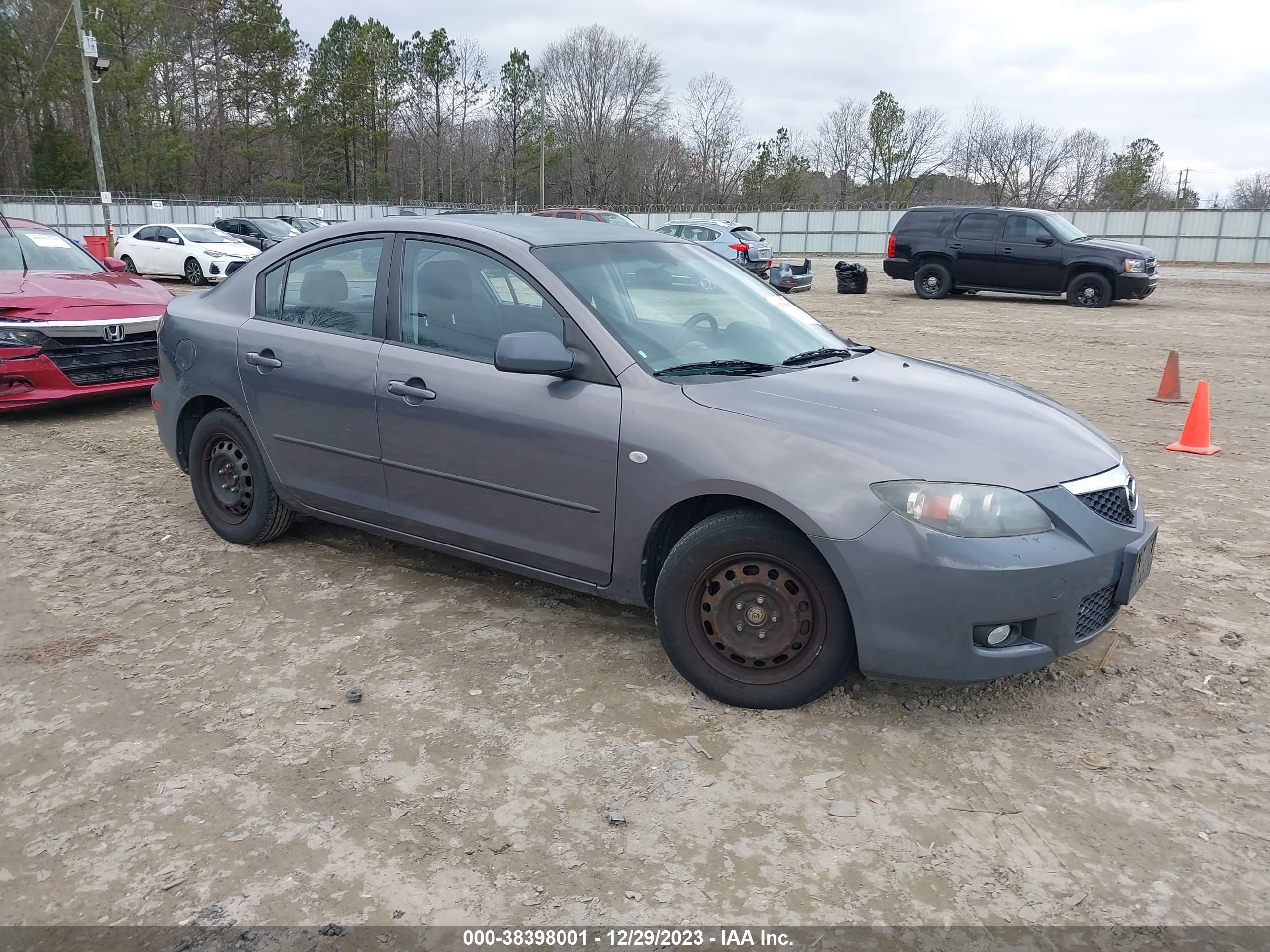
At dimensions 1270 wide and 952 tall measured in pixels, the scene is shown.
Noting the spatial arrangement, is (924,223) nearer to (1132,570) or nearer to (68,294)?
(68,294)

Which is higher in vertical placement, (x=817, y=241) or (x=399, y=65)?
(x=399, y=65)

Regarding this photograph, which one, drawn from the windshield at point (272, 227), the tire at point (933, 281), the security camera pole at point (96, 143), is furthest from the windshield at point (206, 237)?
the tire at point (933, 281)

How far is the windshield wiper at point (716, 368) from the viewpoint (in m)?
3.54

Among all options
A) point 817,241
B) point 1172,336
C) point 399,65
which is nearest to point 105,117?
point 399,65

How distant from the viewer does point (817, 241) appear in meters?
44.5

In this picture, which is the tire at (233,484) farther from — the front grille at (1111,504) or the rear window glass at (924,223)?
the rear window glass at (924,223)

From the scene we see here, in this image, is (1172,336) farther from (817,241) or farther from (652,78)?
(652,78)

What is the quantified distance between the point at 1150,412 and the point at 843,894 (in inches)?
300

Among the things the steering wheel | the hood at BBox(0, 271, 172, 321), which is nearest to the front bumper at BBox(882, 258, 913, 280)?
the hood at BBox(0, 271, 172, 321)

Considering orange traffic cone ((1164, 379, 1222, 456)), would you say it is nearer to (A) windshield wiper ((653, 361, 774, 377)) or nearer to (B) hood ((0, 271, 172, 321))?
(A) windshield wiper ((653, 361, 774, 377))

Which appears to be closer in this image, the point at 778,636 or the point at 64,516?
the point at 778,636

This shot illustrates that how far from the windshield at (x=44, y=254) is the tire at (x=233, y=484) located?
482 cm

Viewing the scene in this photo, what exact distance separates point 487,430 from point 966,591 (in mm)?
1879

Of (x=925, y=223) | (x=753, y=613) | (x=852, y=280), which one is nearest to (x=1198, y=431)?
(x=753, y=613)
